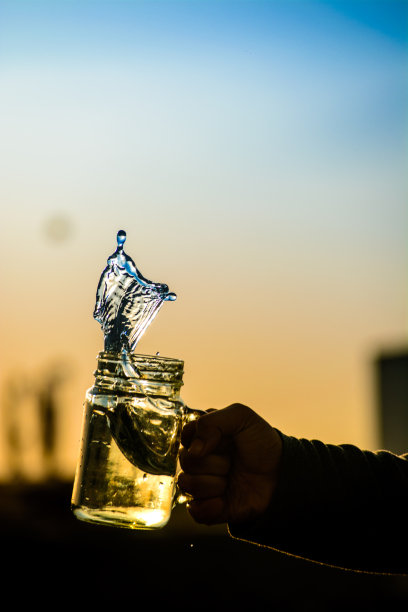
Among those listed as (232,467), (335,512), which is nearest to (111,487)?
(232,467)

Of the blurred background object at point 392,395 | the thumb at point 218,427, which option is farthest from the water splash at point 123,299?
the blurred background object at point 392,395

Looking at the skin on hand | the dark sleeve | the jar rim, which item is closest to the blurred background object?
the dark sleeve

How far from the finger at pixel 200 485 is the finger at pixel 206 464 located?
17 millimetres

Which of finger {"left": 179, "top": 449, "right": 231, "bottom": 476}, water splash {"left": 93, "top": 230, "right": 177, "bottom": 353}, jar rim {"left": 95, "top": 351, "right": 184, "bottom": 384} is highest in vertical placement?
water splash {"left": 93, "top": 230, "right": 177, "bottom": 353}

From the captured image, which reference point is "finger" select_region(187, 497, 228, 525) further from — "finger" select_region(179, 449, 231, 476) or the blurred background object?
the blurred background object

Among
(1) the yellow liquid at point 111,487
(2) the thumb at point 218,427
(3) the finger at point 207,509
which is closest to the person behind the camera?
(1) the yellow liquid at point 111,487

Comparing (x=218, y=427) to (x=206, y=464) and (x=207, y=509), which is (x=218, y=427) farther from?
(x=207, y=509)

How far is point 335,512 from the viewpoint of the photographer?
8.39 feet

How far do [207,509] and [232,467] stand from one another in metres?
0.18

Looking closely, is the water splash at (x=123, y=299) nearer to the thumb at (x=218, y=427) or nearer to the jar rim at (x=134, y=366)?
the jar rim at (x=134, y=366)

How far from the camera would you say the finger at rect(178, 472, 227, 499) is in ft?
7.93

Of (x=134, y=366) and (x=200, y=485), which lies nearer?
(x=134, y=366)

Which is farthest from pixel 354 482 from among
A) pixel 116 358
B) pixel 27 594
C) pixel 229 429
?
pixel 27 594

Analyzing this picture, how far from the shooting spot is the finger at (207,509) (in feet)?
8.07
